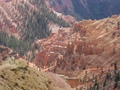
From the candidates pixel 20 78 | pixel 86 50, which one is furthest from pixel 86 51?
pixel 20 78

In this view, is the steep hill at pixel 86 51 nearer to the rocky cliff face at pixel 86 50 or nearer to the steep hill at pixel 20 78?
the rocky cliff face at pixel 86 50

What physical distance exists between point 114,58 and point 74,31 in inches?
1620

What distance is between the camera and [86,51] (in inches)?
4316

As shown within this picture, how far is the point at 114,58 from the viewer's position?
9844 centimetres

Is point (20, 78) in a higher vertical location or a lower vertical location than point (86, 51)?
lower

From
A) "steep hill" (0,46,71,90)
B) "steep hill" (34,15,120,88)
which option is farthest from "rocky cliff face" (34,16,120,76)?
"steep hill" (0,46,71,90)

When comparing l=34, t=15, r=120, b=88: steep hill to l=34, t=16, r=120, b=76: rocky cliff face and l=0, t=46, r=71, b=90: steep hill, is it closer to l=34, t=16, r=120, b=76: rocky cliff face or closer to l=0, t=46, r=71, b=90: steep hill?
l=34, t=16, r=120, b=76: rocky cliff face

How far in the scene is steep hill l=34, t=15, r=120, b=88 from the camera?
333 feet

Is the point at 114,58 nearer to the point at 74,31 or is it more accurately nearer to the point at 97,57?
the point at 97,57

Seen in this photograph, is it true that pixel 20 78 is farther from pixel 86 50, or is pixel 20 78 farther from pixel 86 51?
pixel 86 50

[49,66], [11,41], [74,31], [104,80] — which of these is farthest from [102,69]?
[11,41]

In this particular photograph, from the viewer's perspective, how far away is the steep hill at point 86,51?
102 meters

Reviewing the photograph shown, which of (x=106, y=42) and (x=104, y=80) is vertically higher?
(x=106, y=42)

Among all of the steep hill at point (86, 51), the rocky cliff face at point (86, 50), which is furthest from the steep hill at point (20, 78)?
the rocky cliff face at point (86, 50)
